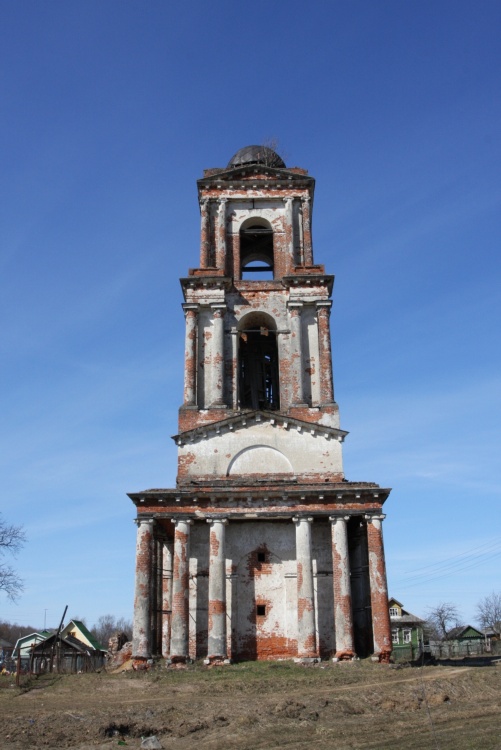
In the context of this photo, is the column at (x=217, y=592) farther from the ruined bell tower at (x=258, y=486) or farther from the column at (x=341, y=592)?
the column at (x=341, y=592)

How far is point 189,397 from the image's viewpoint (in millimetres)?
24703

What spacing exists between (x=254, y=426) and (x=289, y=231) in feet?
28.6

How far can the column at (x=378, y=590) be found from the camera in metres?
20.1

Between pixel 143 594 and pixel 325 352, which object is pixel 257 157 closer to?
pixel 325 352

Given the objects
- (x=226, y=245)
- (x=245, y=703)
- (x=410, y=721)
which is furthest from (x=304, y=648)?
(x=226, y=245)

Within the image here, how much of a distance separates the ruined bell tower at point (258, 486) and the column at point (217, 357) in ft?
0.16

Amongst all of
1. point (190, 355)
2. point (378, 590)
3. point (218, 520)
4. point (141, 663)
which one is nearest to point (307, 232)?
point (190, 355)

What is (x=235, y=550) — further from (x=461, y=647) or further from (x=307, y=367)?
(x=461, y=647)

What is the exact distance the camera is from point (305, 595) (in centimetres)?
2044

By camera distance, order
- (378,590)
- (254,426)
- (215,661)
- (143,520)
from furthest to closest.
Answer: (254,426) < (143,520) < (378,590) < (215,661)

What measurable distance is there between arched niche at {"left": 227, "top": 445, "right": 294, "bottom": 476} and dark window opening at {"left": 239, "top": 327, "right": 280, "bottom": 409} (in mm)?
3535

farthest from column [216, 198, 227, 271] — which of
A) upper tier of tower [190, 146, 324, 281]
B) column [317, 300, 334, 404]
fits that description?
column [317, 300, 334, 404]

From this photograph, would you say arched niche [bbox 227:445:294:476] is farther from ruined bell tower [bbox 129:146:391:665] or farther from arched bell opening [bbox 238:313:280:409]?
arched bell opening [bbox 238:313:280:409]

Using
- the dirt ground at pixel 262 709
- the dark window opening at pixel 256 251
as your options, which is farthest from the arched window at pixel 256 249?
the dirt ground at pixel 262 709
